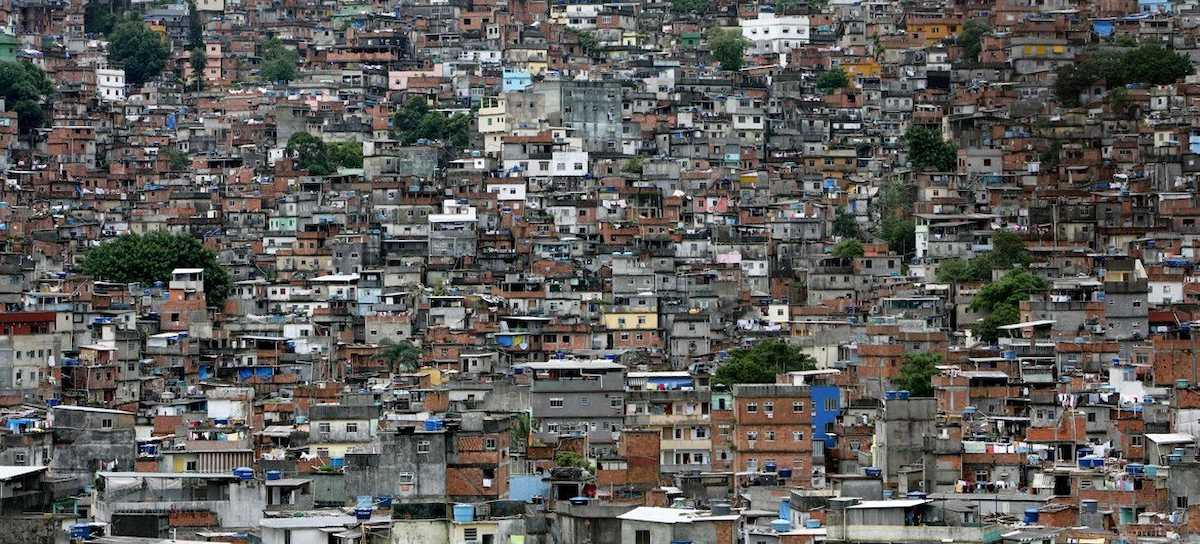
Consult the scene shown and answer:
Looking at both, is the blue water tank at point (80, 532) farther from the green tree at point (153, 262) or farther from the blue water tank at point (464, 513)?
the green tree at point (153, 262)

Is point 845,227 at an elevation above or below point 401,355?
above

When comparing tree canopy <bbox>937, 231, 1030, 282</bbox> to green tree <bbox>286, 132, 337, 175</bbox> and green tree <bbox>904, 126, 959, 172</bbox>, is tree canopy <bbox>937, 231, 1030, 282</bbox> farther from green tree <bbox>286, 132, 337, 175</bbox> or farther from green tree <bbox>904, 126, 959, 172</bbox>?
green tree <bbox>286, 132, 337, 175</bbox>

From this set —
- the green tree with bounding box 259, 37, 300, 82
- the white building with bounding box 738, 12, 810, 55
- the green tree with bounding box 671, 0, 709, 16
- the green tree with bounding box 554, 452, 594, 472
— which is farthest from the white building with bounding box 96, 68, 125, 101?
the green tree with bounding box 554, 452, 594, 472

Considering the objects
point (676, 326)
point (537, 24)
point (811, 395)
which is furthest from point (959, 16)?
point (811, 395)

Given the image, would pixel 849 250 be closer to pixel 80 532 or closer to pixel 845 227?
pixel 845 227

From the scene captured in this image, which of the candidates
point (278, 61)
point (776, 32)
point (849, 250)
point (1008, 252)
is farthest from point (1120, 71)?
point (278, 61)

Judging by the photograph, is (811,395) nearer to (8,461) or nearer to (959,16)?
(8,461)
